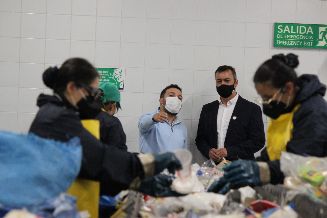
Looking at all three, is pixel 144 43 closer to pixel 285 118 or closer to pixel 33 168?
pixel 285 118

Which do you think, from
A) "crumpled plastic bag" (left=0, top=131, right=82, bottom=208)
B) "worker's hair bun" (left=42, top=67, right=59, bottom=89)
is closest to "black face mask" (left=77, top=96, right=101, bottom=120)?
"worker's hair bun" (left=42, top=67, right=59, bottom=89)

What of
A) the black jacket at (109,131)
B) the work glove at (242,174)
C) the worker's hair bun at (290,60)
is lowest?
the work glove at (242,174)

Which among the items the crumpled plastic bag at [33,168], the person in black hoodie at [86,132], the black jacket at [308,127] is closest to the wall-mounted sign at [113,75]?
the person in black hoodie at [86,132]

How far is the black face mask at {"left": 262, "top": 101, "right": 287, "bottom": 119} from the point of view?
6.70 ft

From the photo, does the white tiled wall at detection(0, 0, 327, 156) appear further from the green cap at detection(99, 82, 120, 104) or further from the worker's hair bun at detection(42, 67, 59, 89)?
the worker's hair bun at detection(42, 67, 59, 89)

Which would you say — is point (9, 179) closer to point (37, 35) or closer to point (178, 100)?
point (178, 100)

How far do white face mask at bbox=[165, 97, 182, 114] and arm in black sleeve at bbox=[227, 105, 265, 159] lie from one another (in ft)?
2.05

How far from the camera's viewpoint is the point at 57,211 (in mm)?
1527

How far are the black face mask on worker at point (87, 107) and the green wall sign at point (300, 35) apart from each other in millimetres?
2806

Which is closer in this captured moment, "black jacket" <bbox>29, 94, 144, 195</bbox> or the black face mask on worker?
"black jacket" <bbox>29, 94, 144, 195</bbox>

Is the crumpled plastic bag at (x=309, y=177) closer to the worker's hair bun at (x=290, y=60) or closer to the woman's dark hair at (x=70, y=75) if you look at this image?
the worker's hair bun at (x=290, y=60)

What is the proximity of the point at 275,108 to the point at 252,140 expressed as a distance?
175 cm

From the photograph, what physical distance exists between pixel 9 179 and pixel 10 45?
282 centimetres

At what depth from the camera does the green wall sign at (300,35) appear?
421 cm
